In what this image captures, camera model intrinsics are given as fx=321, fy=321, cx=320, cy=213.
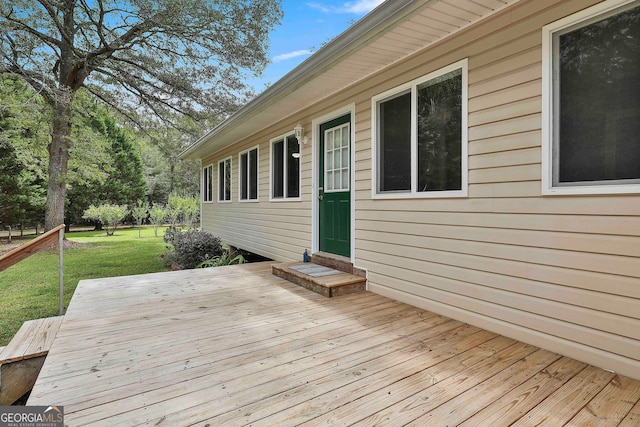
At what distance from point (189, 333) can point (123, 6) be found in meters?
9.92

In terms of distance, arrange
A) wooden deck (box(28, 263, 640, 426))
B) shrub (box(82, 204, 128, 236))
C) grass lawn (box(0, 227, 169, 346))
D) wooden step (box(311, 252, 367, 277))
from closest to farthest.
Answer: wooden deck (box(28, 263, 640, 426)) < wooden step (box(311, 252, 367, 277)) < grass lawn (box(0, 227, 169, 346)) < shrub (box(82, 204, 128, 236))

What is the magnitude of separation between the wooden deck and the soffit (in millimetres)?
2485

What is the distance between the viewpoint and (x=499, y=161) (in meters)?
2.59

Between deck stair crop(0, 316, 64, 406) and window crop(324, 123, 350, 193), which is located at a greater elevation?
window crop(324, 123, 350, 193)

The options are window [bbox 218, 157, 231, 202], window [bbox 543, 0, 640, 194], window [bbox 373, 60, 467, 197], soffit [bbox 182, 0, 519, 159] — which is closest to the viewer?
window [bbox 543, 0, 640, 194]

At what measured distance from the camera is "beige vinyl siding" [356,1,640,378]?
2.00 m

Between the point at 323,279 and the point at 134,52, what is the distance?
10.00m

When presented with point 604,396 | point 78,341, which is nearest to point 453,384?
point 604,396

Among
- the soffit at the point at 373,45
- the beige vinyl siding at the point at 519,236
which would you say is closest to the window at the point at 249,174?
the soffit at the point at 373,45

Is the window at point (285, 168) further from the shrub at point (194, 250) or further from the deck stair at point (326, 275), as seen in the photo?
the shrub at point (194, 250)

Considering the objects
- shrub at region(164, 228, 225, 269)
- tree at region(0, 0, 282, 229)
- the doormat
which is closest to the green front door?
the doormat

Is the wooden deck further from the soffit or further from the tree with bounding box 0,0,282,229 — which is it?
the tree with bounding box 0,0,282,229

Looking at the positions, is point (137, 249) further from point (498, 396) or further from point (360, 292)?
point (498, 396)

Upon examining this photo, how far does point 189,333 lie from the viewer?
2.58m
